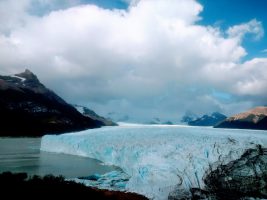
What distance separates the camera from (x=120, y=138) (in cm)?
2584

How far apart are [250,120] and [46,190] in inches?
5173

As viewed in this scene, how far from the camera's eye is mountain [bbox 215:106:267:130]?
4966 inches

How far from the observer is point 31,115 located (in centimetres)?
9194

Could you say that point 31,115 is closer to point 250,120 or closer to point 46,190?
point 46,190

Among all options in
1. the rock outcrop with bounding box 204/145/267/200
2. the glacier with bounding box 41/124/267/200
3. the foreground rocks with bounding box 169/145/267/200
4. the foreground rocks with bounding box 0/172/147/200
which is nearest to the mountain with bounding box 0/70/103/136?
the glacier with bounding box 41/124/267/200

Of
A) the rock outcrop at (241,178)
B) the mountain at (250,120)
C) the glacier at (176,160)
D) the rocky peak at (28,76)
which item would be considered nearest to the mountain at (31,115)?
the rocky peak at (28,76)

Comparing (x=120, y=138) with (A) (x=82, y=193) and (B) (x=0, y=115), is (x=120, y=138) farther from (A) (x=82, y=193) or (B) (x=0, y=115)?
(B) (x=0, y=115)

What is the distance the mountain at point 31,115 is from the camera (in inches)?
3076

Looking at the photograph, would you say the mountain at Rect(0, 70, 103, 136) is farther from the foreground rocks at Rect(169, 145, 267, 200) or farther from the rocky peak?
the foreground rocks at Rect(169, 145, 267, 200)

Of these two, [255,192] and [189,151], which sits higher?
[189,151]

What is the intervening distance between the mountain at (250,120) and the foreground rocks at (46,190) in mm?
121816

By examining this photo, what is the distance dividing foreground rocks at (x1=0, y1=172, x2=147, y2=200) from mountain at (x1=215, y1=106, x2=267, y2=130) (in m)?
122

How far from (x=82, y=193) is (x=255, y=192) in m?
7.79

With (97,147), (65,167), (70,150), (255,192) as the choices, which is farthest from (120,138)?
(255,192)
